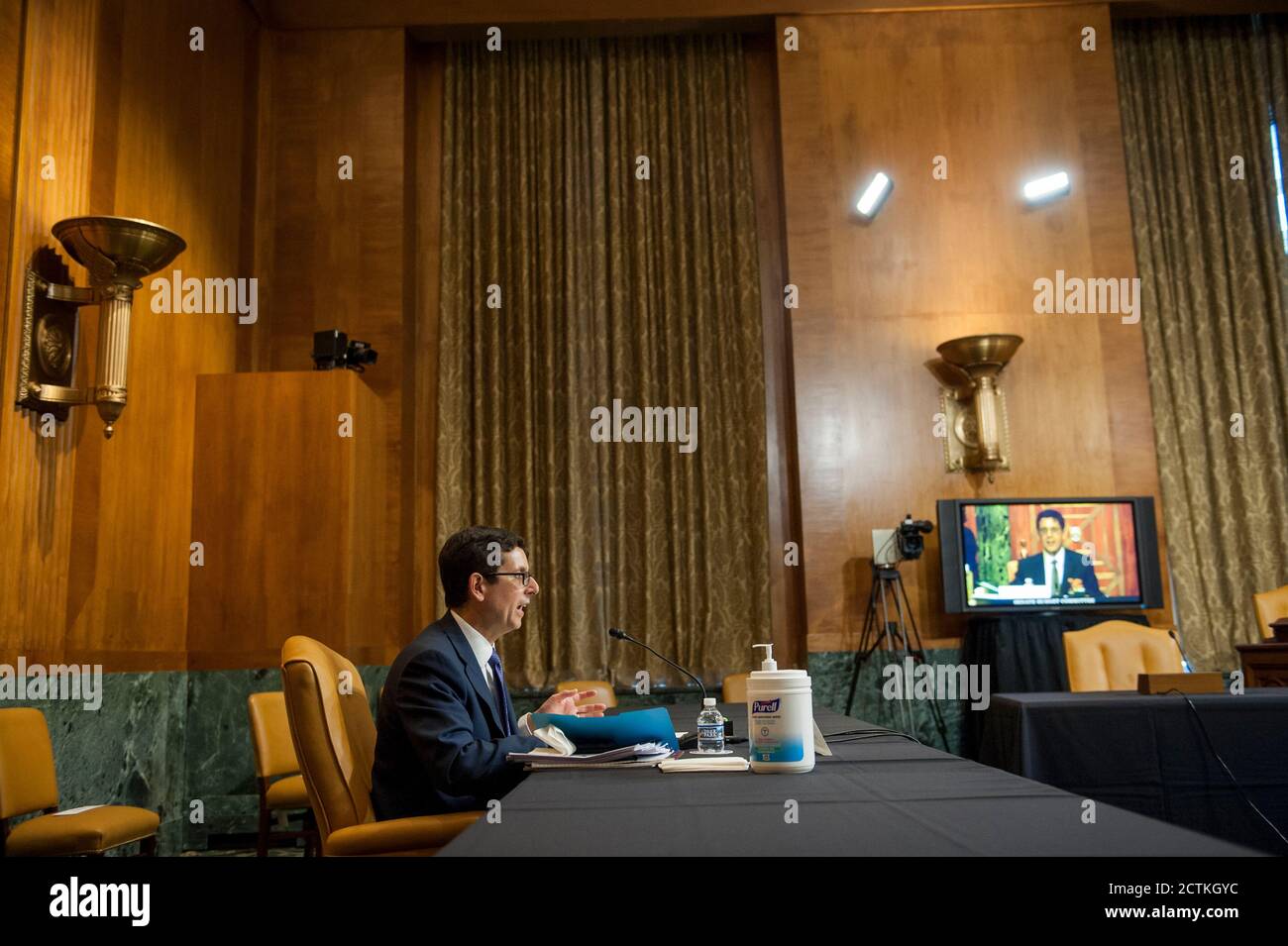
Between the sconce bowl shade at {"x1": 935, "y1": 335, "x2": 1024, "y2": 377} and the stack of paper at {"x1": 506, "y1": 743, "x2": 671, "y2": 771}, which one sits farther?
the sconce bowl shade at {"x1": 935, "y1": 335, "x2": 1024, "y2": 377}

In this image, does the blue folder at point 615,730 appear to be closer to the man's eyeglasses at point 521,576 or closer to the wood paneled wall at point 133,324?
the man's eyeglasses at point 521,576

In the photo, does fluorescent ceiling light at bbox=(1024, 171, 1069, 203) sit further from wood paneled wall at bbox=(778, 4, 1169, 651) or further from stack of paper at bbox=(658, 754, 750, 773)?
stack of paper at bbox=(658, 754, 750, 773)

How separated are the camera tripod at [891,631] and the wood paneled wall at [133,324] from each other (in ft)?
12.3

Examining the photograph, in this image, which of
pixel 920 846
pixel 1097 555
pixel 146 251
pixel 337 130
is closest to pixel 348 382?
pixel 146 251

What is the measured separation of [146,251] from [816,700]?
4.29 metres

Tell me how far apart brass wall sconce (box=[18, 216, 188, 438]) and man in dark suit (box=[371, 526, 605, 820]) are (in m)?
2.45

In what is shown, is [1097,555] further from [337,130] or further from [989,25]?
[337,130]

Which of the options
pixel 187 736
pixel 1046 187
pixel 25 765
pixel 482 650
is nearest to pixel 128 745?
pixel 187 736

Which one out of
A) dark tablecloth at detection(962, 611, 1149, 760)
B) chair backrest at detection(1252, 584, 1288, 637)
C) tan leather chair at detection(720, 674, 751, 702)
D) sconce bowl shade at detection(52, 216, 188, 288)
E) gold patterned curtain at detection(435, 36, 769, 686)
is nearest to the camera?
sconce bowl shade at detection(52, 216, 188, 288)

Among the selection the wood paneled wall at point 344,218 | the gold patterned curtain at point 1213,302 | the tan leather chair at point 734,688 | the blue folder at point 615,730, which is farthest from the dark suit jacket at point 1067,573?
the blue folder at point 615,730

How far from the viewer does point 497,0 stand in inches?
264

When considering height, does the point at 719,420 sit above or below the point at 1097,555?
above

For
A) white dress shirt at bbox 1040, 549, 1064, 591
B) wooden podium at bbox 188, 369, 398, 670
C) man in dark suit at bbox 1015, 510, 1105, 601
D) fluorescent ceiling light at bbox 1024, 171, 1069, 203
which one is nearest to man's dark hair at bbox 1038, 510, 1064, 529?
man in dark suit at bbox 1015, 510, 1105, 601

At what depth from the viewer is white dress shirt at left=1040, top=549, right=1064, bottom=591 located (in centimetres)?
586
